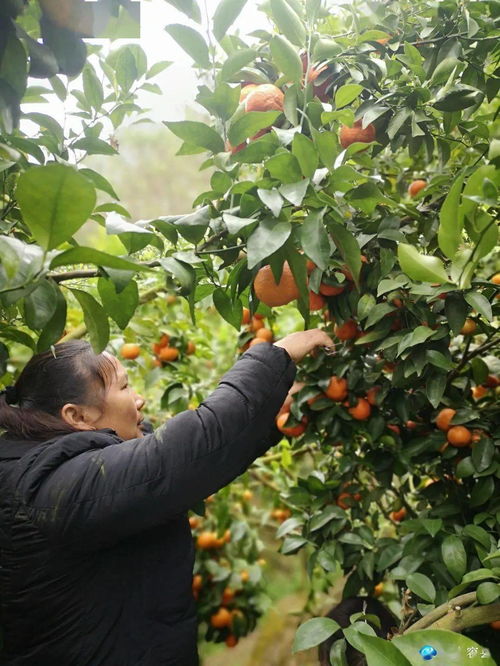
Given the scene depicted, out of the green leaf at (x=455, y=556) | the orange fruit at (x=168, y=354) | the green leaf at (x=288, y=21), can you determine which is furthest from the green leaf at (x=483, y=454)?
the orange fruit at (x=168, y=354)

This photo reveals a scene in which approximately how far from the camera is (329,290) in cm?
96

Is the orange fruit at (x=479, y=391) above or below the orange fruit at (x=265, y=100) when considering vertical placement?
below

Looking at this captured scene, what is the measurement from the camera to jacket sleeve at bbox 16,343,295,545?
2.43 feet

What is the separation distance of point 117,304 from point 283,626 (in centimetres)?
215

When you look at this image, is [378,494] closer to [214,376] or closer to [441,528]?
[441,528]

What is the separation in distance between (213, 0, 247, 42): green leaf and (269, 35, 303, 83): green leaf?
6 cm

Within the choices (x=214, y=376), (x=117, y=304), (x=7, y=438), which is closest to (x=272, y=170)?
(x=117, y=304)

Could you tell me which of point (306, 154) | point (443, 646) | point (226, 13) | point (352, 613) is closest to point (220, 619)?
point (352, 613)

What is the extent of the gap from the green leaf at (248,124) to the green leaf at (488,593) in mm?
637

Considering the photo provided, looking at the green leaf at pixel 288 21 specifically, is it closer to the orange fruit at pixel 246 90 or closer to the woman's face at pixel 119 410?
the orange fruit at pixel 246 90

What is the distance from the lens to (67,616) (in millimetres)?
841

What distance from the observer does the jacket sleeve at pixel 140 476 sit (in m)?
0.74

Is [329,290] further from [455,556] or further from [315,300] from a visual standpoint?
[455,556]

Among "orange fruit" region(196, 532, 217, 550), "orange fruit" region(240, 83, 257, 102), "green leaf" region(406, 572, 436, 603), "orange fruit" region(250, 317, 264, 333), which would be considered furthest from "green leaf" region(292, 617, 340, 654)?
"orange fruit" region(196, 532, 217, 550)
